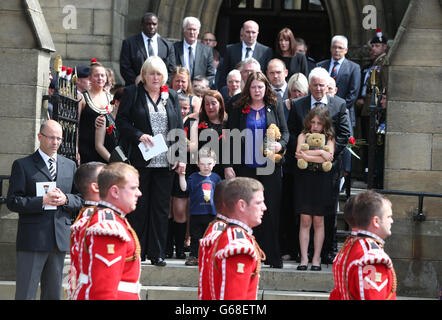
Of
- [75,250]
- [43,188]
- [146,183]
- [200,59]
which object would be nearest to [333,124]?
[146,183]

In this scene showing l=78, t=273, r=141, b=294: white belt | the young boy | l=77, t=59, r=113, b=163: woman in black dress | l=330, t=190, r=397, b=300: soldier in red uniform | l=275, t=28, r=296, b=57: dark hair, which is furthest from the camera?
l=275, t=28, r=296, b=57: dark hair

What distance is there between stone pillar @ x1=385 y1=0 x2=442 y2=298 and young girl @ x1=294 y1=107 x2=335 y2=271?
2.59 feet

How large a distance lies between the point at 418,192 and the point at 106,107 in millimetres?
3456

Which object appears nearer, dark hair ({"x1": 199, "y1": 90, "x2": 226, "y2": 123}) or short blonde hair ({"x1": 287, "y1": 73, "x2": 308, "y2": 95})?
dark hair ({"x1": 199, "y1": 90, "x2": 226, "y2": 123})

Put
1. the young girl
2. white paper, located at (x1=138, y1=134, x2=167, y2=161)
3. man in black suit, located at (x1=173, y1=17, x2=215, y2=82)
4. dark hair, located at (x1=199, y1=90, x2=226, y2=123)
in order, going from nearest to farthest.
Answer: white paper, located at (x1=138, y1=134, x2=167, y2=161)
the young girl
dark hair, located at (x1=199, y1=90, x2=226, y2=123)
man in black suit, located at (x1=173, y1=17, x2=215, y2=82)

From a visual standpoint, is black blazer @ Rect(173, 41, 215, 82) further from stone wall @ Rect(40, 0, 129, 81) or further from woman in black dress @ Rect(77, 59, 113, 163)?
stone wall @ Rect(40, 0, 129, 81)

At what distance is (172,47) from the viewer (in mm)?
10945

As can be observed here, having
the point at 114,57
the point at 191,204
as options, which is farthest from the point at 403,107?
the point at 114,57

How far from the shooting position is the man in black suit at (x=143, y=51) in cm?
1081

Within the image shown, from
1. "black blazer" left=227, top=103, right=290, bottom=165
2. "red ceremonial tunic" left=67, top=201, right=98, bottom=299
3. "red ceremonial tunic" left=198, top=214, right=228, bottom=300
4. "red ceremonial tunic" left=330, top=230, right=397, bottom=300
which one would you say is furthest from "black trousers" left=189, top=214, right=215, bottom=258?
"red ceremonial tunic" left=330, top=230, right=397, bottom=300

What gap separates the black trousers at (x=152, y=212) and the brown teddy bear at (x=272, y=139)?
1.00m

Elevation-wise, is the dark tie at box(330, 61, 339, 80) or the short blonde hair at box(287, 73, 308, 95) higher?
the dark tie at box(330, 61, 339, 80)

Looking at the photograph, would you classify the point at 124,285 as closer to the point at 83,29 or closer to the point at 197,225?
the point at 197,225

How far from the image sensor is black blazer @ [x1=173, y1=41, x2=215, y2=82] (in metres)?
10.9
